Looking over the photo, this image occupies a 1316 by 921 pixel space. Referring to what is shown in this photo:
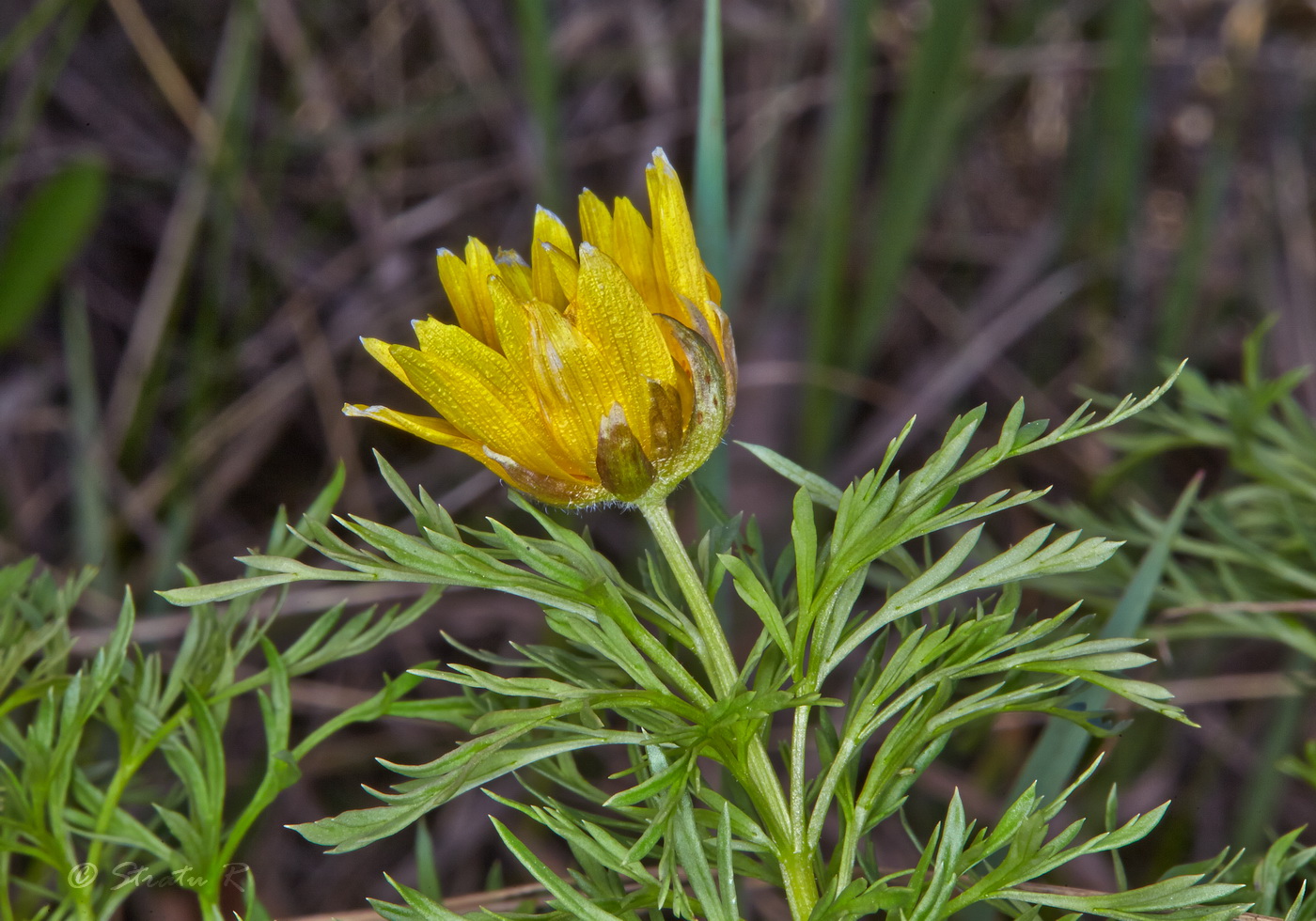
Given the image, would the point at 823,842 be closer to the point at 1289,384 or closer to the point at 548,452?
the point at 1289,384

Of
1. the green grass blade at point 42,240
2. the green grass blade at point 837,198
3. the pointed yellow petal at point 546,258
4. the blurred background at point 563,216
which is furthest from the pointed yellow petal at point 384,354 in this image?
the green grass blade at point 42,240

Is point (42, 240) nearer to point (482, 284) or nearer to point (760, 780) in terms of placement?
point (482, 284)

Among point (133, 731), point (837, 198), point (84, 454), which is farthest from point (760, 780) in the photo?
point (84, 454)

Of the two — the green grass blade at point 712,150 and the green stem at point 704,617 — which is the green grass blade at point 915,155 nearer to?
the green grass blade at point 712,150

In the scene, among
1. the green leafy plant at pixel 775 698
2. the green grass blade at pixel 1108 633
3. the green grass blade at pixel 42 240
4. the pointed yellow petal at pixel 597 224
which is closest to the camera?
the green leafy plant at pixel 775 698

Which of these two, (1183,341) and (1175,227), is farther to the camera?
(1175,227)

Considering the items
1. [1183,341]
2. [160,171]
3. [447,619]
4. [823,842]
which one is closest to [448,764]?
[823,842]
